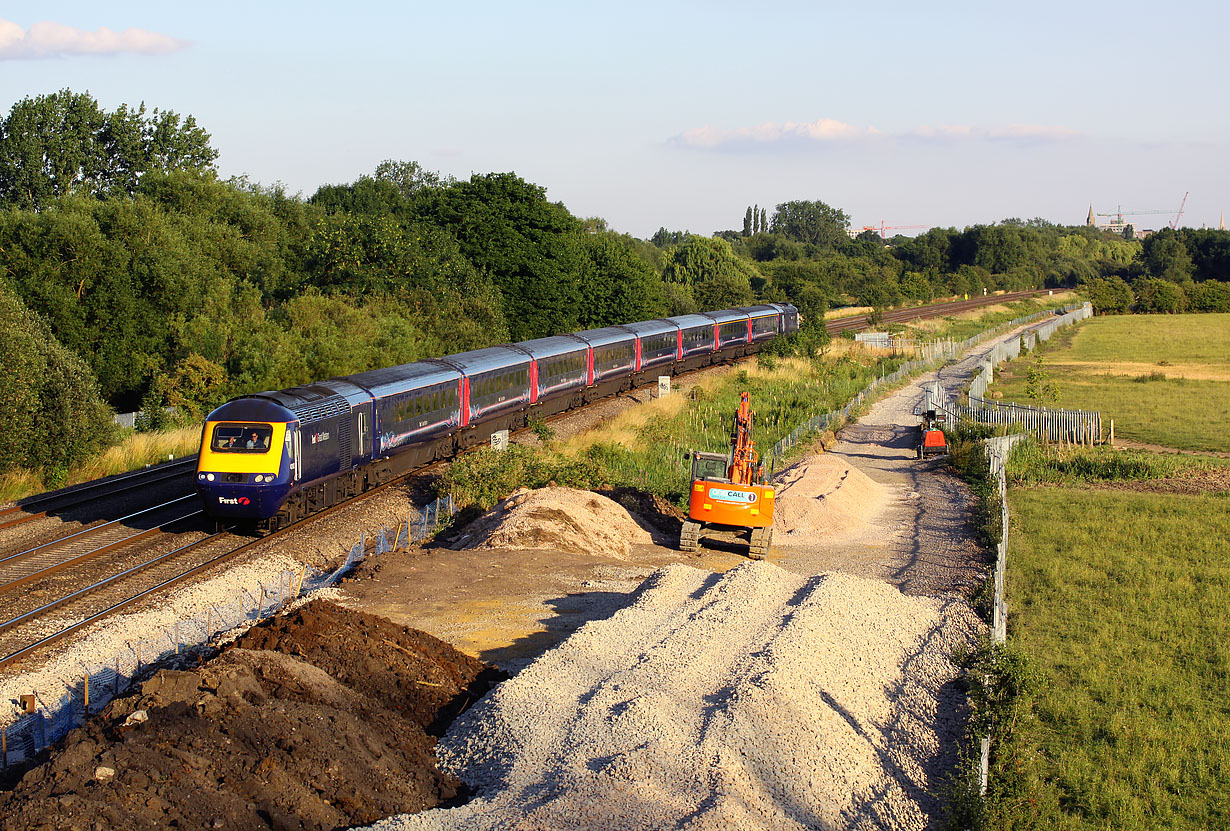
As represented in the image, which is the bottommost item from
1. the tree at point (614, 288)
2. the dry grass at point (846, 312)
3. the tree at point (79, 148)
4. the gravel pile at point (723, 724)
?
the gravel pile at point (723, 724)

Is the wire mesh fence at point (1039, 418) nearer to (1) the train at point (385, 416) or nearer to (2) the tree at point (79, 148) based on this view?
(1) the train at point (385, 416)

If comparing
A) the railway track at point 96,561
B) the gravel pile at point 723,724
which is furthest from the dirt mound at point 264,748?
the railway track at point 96,561

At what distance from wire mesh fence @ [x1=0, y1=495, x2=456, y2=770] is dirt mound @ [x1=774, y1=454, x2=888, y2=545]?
32.7ft

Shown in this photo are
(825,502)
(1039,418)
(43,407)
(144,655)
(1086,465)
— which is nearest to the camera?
(144,655)

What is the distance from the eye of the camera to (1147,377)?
202ft

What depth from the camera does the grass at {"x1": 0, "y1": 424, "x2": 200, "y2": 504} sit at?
1059 inches

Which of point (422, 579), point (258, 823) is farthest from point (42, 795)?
point (422, 579)

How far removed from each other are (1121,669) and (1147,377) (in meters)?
51.5

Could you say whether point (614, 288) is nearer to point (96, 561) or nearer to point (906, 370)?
point (906, 370)

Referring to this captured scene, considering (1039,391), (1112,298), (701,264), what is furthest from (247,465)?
(1112,298)

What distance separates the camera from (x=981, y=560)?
2233cm

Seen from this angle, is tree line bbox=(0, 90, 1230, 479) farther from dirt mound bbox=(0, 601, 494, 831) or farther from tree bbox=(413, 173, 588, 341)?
dirt mound bbox=(0, 601, 494, 831)

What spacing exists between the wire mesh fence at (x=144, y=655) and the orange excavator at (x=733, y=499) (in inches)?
248

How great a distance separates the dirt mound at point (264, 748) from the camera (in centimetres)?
895
